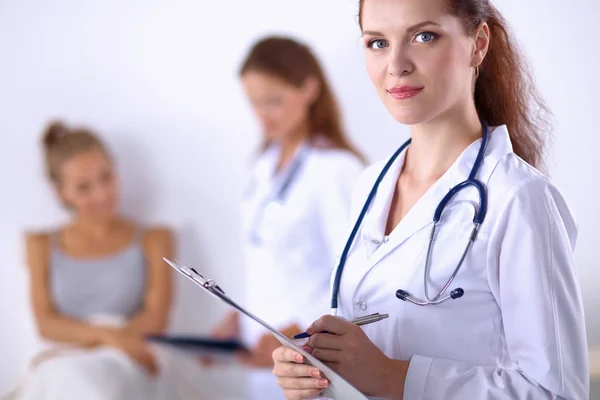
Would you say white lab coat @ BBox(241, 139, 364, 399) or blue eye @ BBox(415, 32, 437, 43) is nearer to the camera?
blue eye @ BBox(415, 32, 437, 43)

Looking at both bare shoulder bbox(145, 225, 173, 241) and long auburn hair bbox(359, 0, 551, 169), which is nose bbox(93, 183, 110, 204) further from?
long auburn hair bbox(359, 0, 551, 169)

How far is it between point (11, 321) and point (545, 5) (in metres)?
2.70

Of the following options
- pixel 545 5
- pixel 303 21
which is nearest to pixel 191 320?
pixel 303 21

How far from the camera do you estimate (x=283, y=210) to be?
2730 mm

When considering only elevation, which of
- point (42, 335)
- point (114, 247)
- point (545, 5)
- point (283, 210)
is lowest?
point (42, 335)

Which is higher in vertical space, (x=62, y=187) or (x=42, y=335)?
(x=62, y=187)

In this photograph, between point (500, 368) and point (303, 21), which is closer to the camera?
point (500, 368)

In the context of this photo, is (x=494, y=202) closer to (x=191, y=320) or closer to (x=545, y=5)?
(x=545, y=5)

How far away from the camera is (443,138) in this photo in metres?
1.16

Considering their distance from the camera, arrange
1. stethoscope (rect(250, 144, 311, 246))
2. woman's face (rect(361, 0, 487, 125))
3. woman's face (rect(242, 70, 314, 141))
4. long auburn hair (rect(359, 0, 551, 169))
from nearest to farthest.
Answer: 1. woman's face (rect(361, 0, 487, 125))
2. long auburn hair (rect(359, 0, 551, 169))
3. stethoscope (rect(250, 144, 311, 246))
4. woman's face (rect(242, 70, 314, 141))

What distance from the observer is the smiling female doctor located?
0.98 m

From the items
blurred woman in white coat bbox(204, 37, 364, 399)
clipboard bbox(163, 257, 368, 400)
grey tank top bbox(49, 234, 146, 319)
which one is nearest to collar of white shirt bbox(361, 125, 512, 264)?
clipboard bbox(163, 257, 368, 400)

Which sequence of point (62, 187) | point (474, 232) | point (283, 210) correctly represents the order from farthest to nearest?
point (62, 187) → point (283, 210) → point (474, 232)

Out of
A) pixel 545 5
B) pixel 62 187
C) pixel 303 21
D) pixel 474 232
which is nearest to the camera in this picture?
pixel 474 232
